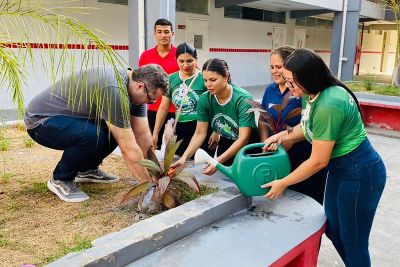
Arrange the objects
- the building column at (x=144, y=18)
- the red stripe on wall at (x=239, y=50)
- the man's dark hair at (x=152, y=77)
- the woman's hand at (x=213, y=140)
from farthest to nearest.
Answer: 1. the red stripe on wall at (x=239, y=50)
2. the building column at (x=144, y=18)
3. the woman's hand at (x=213, y=140)
4. the man's dark hair at (x=152, y=77)

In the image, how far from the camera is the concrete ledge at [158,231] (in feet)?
5.21

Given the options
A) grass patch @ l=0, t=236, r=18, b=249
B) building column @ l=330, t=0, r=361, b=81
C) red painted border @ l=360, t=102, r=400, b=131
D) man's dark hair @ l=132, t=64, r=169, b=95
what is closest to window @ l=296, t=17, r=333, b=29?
building column @ l=330, t=0, r=361, b=81

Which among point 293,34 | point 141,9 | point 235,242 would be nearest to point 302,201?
point 235,242

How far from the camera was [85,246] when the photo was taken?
177 cm

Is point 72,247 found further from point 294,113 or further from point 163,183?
point 294,113

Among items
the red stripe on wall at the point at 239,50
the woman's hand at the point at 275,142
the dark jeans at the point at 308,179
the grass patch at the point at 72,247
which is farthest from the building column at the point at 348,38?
the grass patch at the point at 72,247

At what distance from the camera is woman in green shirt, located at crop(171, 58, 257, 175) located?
2.43 meters

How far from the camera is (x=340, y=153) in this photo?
6.25ft

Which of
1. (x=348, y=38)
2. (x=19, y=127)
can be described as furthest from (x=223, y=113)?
(x=348, y=38)

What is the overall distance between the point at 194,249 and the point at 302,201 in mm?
906

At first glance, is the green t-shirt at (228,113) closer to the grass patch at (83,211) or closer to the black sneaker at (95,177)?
the black sneaker at (95,177)

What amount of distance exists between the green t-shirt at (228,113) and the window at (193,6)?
7107mm

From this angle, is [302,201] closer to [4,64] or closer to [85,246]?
[85,246]

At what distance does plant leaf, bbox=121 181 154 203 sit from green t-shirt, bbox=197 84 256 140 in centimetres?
70
